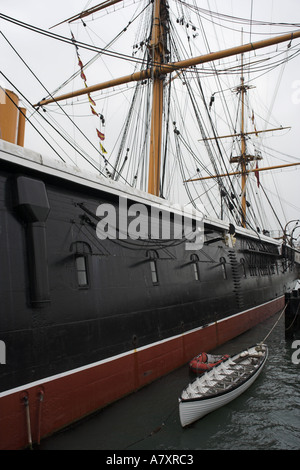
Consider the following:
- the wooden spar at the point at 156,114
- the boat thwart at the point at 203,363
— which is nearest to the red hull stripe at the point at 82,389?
the boat thwart at the point at 203,363

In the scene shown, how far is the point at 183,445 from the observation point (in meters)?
6.05

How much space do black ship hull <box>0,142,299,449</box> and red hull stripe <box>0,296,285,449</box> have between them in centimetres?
2

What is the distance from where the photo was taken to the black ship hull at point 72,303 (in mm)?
5524

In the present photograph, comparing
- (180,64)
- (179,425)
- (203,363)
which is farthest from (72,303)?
(180,64)

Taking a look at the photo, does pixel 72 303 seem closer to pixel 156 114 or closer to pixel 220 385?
pixel 220 385

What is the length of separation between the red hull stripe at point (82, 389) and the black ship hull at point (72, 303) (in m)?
0.02

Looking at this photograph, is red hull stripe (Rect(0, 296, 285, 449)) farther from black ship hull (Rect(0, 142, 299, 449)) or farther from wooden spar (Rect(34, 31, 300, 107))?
wooden spar (Rect(34, 31, 300, 107))

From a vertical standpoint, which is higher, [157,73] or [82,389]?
[157,73]

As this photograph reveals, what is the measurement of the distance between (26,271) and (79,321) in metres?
1.50

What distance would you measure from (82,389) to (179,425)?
2010mm

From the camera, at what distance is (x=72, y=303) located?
656 cm

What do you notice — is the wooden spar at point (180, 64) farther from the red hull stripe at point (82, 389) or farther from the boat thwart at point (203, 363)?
the boat thwart at point (203, 363)

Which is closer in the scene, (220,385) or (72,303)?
(72,303)

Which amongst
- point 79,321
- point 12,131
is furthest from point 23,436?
point 12,131
